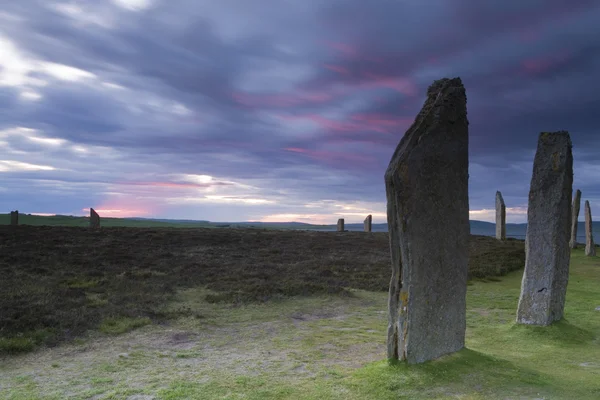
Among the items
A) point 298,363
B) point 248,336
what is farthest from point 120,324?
point 298,363

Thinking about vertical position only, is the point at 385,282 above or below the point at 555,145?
below

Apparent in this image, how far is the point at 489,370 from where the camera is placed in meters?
6.72

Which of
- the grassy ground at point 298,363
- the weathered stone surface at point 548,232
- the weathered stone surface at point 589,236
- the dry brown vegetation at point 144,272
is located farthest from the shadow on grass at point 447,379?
the weathered stone surface at point 589,236

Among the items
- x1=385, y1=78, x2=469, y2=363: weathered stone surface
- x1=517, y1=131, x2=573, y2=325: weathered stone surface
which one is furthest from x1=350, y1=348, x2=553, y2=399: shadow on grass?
x1=517, y1=131, x2=573, y2=325: weathered stone surface

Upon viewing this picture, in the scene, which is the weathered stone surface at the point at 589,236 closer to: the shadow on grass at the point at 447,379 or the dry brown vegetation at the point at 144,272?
the dry brown vegetation at the point at 144,272

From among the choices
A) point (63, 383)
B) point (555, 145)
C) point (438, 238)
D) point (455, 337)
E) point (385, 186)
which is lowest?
point (63, 383)

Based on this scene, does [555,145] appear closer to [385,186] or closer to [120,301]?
[385,186]

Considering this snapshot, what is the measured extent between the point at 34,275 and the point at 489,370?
49.5 feet

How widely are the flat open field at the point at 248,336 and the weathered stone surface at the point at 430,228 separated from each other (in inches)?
18.0

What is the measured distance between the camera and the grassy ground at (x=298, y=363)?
238 inches

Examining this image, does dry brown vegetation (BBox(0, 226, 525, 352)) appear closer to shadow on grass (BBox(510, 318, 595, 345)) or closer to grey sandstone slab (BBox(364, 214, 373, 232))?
shadow on grass (BBox(510, 318, 595, 345))

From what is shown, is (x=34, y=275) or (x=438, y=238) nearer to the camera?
(x=438, y=238)

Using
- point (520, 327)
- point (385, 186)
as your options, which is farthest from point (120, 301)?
point (520, 327)

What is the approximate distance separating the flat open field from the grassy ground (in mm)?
29
